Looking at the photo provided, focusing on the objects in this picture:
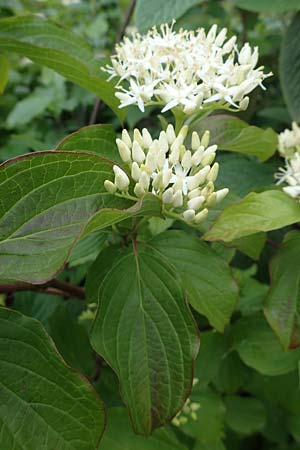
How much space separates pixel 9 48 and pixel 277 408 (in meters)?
0.86

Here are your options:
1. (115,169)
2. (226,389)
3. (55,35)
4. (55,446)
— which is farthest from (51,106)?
(55,446)

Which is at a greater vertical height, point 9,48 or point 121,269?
point 9,48

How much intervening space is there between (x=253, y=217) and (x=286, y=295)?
0.12 m

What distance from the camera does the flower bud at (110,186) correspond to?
1.93ft

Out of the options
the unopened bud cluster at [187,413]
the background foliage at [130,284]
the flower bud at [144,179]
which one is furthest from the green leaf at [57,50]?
the unopened bud cluster at [187,413]

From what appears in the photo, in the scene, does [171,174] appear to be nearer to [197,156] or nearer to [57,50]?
[197,156]

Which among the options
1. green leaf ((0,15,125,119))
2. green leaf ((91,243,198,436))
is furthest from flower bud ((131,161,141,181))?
green leaf ((0,15,125,119))

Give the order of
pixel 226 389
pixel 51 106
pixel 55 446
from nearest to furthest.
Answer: pixel 55 446 → pixel 226 389 → pixel 51 106

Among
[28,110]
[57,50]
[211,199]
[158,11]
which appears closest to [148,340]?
[211,199]

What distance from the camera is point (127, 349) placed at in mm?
623

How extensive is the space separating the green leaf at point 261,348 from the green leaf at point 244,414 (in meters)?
0.19

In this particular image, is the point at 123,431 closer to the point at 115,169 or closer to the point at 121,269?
the point at 121,269

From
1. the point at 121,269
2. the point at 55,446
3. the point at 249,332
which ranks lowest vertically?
the point at 249,332

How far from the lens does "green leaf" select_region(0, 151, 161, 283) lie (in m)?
0.56
